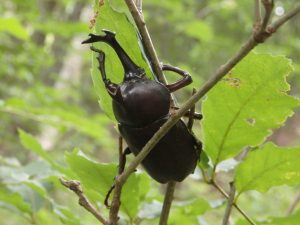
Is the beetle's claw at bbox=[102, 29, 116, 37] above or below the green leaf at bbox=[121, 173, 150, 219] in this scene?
above

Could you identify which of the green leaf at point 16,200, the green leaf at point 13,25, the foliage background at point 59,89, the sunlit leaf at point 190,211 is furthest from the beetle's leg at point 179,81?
the green leaf at point 13,25

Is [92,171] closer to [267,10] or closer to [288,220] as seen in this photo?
[288,220]

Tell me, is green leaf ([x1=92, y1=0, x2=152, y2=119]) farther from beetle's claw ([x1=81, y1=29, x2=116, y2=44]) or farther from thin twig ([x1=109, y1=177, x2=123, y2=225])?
thin twig ([x1=109, y1=177, x2=123, y2=225])

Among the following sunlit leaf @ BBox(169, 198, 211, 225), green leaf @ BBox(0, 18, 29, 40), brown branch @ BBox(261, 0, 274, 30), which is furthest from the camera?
green leaf @ BBox(0, 18, 29, 40)

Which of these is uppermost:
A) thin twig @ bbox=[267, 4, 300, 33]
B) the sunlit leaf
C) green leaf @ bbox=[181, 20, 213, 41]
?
thin twig @ bbox=[267, 4, 300, 33]

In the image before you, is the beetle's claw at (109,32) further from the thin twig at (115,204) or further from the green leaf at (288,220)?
the green leaf at (288,220)

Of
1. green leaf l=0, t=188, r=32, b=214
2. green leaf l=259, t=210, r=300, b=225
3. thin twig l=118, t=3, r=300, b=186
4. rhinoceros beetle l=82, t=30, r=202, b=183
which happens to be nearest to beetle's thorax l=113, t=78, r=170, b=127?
rhinoceros beetle l=82, t=30, r=202, b=183

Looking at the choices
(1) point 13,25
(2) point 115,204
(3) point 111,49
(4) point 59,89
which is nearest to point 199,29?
(4) point 59,89
